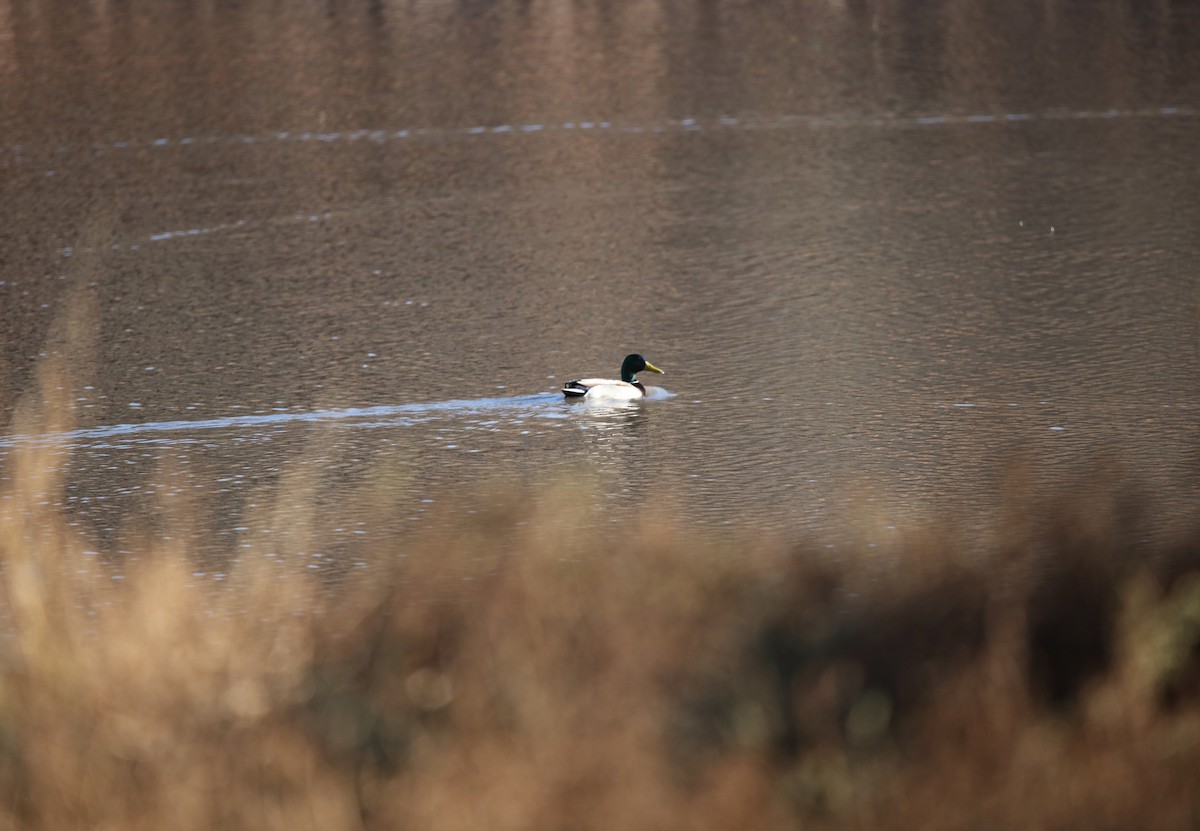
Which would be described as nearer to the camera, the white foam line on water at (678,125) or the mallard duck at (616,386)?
the mallard duck at (616,386)

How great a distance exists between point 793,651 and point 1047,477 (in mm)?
6403

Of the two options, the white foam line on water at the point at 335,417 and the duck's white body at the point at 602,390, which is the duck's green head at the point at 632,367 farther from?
the white foam line on water at the point at 335,417

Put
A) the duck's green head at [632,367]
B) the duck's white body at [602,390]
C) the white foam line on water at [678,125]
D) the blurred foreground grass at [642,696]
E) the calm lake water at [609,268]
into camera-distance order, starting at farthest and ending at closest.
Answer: the white foam line on water at [678,125], the duck's green head at [632,367], the duck's white body at [602,390], the calm lake water at [609,268], the blurred foreground grass at [642,696]

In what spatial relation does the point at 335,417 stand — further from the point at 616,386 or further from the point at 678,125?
the point at 678,125

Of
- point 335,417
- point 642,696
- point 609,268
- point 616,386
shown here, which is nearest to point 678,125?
point 609,268

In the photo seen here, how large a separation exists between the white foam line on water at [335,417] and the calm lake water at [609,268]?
2.6 inches

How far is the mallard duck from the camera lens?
15.9 m

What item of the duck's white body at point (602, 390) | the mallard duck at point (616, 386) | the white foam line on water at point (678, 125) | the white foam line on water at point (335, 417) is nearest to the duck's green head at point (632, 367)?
the mallard duck at point (616, 386)

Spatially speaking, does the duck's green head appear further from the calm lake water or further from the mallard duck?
the calm lake water

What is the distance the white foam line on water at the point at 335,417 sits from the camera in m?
15.5

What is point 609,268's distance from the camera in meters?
22.1

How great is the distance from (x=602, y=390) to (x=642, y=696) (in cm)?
952

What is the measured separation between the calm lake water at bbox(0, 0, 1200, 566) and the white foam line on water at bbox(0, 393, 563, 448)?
0.07 meters

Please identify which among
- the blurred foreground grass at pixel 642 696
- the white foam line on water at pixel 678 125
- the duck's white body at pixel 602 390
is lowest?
the blurred foreground grass at pixel 642 696
